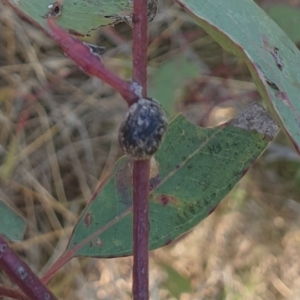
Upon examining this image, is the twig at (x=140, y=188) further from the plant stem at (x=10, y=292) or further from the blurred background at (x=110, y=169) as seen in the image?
the blurred background at (x=110, y=169)

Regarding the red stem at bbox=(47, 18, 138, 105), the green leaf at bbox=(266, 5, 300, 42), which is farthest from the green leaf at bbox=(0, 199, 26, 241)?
the green leaf at bbox=(266, 5, 300, 42)

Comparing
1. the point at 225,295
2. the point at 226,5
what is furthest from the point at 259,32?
the point at 225,295

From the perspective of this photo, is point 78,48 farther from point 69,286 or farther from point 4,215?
point 69,286

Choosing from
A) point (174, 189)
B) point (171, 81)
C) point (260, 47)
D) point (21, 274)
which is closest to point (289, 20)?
point (171, 81)

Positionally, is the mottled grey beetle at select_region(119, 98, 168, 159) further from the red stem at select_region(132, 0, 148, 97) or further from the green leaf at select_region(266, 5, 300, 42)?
the green leaf at select_region(266, 5, 300, 42)

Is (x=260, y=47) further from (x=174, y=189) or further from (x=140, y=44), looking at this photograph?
(x=174, y=189)
